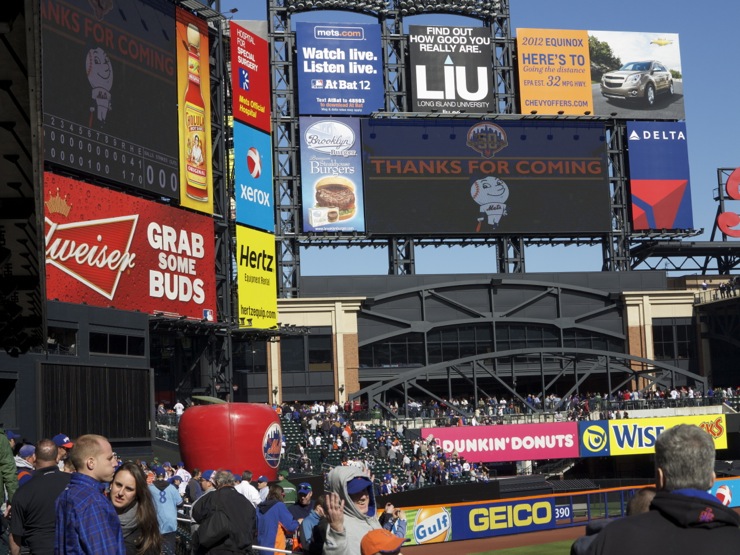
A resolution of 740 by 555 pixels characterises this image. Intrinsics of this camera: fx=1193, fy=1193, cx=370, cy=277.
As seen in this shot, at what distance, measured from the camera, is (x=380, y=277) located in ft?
206

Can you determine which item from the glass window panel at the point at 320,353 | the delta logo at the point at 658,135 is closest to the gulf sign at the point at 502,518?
the glass window panel at the point at 320,353

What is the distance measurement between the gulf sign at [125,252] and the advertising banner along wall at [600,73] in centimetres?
2431

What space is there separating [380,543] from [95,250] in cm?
3475

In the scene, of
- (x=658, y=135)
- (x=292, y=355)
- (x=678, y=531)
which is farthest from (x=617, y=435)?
(x=678, y=531)

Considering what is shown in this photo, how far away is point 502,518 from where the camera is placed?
29.1 metres

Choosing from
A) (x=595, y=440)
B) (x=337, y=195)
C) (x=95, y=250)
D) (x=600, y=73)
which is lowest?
(x=595, y=440)

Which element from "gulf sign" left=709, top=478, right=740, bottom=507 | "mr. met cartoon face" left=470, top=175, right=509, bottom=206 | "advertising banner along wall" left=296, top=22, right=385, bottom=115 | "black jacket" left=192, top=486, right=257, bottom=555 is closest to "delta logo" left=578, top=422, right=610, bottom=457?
"mr. met cartoon face" left=470, top=175, right=509, bottom=206

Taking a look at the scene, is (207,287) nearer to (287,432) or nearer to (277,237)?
(287,432)

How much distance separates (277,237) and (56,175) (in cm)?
2229

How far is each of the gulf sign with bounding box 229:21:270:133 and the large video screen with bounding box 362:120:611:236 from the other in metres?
9.78

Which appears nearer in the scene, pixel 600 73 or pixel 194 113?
pixel 194 113

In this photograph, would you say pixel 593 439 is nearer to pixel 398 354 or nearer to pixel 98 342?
pixel 398 354

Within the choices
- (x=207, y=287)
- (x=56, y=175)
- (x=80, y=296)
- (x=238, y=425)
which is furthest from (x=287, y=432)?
(x=238, y=425)

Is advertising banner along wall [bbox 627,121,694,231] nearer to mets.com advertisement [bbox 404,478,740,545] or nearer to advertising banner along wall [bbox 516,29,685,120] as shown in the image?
advertising banner along wall [bbox 516,29,685,120]
